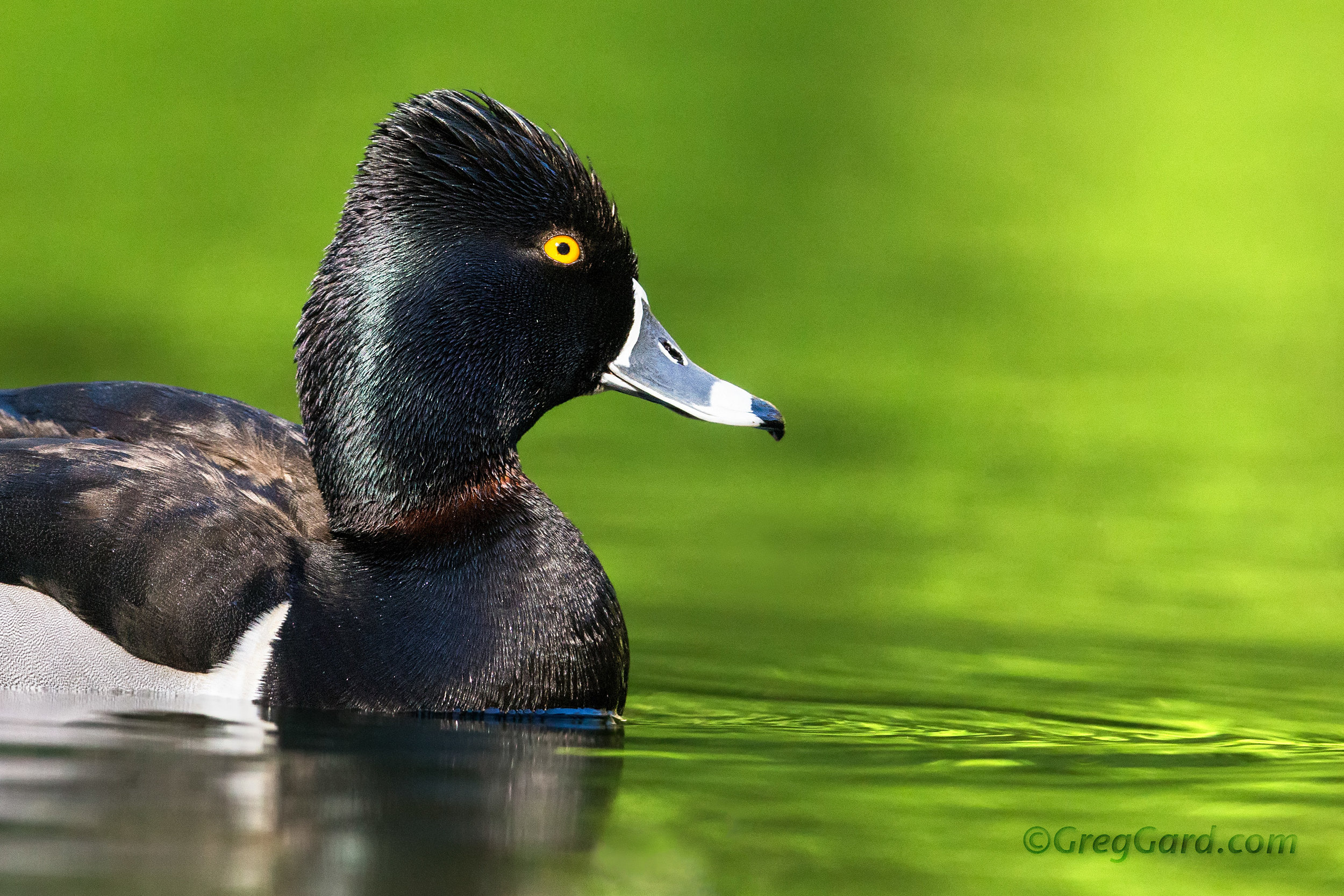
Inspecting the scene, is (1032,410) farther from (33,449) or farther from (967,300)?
(33,449)

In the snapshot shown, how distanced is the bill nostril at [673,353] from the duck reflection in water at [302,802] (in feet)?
4.28

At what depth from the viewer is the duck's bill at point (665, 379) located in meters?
6.94

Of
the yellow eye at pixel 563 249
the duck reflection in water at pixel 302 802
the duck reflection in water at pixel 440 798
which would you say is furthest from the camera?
the yellow eye at pixel 563 249

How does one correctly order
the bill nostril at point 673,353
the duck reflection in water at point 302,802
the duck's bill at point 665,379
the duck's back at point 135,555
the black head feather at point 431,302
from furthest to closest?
the bill nostril at point 673,353, the duck's bill at point 665,379, the black head feather at point 431,302, the duck's back at point 135,555, the duck reflection in water at point 302,802

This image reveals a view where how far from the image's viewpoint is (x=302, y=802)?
515 cm

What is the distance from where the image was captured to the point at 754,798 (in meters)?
5.49

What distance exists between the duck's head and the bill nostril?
0.34m

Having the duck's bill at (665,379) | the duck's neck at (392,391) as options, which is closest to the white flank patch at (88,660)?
the duck's neck at (392,391)

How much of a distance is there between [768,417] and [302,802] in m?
2.27

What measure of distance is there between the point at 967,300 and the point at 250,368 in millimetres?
5802

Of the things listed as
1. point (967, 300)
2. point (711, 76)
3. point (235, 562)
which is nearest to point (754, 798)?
point (235, 562)

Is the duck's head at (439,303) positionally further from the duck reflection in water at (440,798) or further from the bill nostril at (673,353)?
the duck reflection in water at (440,798)

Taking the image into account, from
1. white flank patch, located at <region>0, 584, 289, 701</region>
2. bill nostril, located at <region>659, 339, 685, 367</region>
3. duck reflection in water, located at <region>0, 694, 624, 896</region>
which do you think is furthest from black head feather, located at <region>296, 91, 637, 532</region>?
duck reflection in water, located at <region>0, 694, 624, 896</region>

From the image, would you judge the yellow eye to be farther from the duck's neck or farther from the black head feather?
the duck's neck
